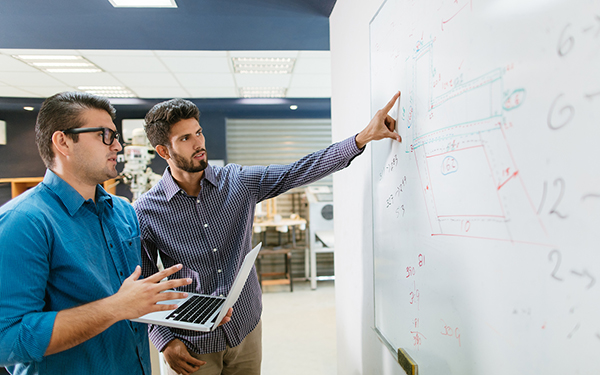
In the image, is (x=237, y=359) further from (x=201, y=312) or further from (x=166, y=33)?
(x=166, y=33)

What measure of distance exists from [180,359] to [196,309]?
0.38 m

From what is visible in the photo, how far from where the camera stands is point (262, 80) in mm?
4297

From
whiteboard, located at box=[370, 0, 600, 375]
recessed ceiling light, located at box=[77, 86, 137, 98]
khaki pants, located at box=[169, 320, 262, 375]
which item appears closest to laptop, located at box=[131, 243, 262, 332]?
khaki pants, located at box=[169, 320, 262, 375]

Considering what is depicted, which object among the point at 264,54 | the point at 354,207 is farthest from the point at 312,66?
the point at 354,207

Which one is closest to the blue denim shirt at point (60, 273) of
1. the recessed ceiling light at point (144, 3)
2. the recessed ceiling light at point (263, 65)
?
the recessed ceiling light at point (144, 3)

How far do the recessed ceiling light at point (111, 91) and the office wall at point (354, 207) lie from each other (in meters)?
3.77

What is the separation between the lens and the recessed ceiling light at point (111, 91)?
14.5 feet

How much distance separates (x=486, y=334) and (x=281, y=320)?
3290 mm

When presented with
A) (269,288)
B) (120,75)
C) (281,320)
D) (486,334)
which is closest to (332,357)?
(281,320)

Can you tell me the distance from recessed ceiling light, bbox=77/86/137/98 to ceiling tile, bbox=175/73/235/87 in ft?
3.07

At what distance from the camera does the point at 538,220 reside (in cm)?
49

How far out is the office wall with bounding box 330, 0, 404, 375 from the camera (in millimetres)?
1277

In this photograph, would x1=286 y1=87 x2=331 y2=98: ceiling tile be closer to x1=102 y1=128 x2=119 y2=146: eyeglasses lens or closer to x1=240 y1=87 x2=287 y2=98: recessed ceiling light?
x1=240 y1=87 x2=287 y2=98: recessed ceiling light

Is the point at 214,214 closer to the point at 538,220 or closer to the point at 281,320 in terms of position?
the point at 538,220
